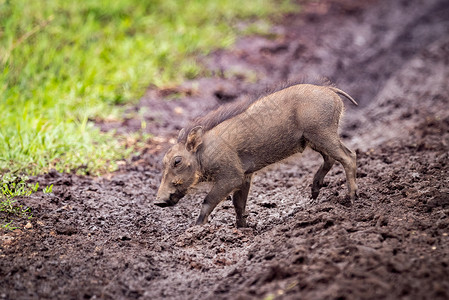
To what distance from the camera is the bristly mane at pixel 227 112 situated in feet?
14.3

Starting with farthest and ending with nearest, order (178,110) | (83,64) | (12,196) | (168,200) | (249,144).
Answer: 1. (83,64)
2. (178,110)
3. (12,196)
4. (249,144)
5. (168,200)

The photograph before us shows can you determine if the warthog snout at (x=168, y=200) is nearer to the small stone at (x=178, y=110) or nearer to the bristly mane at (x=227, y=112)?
the bristly mane at (x=227, y=112)

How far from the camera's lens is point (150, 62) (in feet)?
26.6

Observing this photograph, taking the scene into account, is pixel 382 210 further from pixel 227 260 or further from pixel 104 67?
pixel 104 67

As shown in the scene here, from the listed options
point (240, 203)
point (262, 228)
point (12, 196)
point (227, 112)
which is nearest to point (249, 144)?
point (227, 112)

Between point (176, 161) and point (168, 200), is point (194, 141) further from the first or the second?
point (168, 200)

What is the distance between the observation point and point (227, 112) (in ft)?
14.4

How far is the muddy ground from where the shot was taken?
9.78 ft

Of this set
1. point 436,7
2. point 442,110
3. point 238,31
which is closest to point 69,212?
point 442,110

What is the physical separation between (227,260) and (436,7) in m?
11.1

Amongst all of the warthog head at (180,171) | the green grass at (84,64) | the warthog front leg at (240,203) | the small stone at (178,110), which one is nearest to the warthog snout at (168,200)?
the warthog head at (180,171)

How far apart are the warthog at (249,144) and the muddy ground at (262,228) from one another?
320 mm

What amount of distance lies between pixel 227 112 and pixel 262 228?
40.6 inches

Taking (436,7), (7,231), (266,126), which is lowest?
(436,7)
